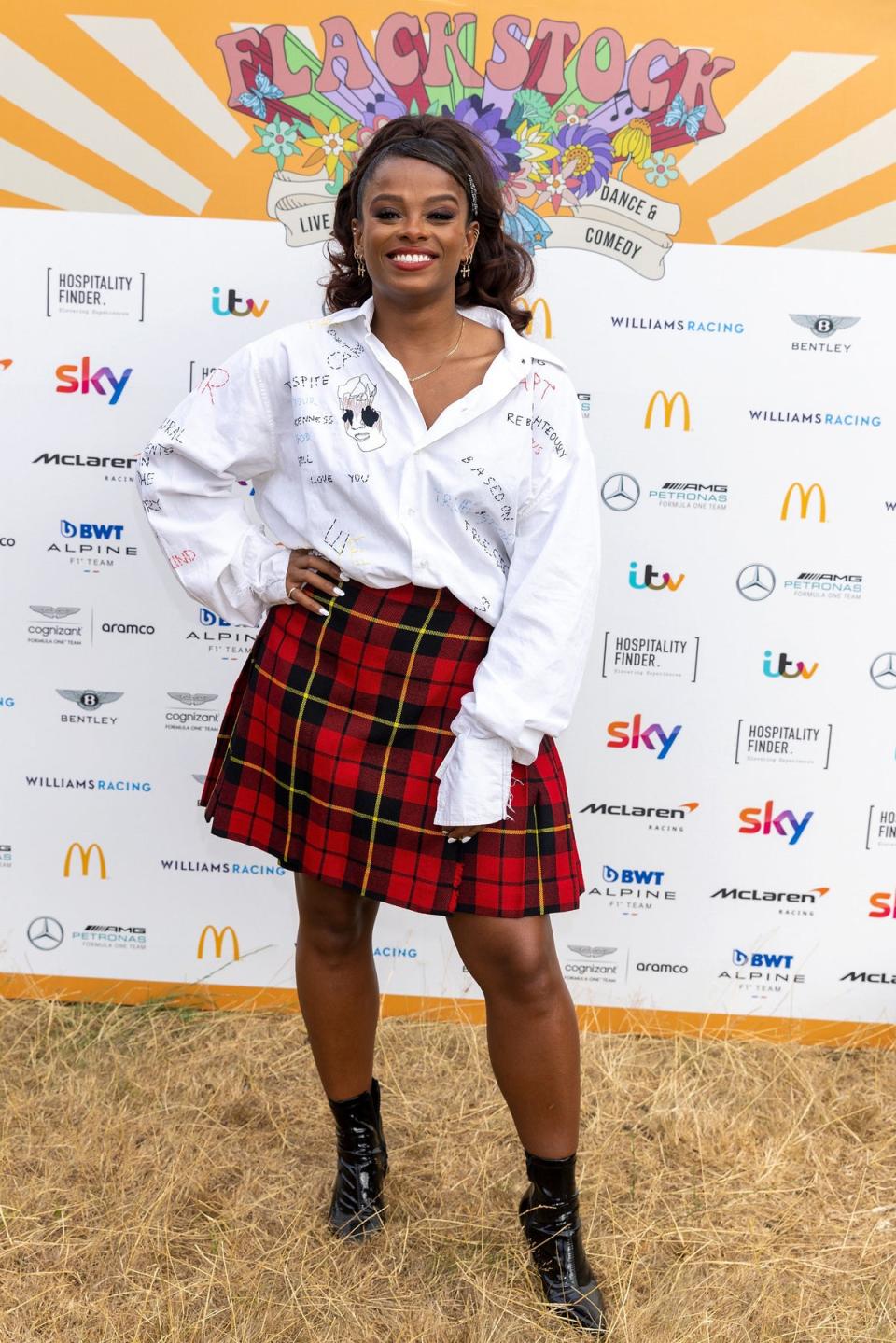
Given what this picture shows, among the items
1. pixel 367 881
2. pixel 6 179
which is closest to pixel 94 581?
pixel 6 179

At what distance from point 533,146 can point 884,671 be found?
1.37 meters

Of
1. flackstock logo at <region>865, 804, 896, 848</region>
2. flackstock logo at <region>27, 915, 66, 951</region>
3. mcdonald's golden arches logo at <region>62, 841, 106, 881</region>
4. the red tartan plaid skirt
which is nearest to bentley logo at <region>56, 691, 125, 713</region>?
mcdonald's golden arches logo at <region>62, 841, 106, 881</region>

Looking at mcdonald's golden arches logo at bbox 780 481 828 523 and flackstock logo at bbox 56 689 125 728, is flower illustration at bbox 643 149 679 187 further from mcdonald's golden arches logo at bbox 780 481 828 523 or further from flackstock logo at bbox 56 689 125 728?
flackstock logo at bbox 56 689 125 728

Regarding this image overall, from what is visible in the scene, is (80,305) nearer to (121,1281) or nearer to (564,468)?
(564,468)

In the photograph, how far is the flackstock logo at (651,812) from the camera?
2.66m

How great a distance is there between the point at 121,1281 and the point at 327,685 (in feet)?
3.49

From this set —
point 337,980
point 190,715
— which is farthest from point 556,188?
point 337,980

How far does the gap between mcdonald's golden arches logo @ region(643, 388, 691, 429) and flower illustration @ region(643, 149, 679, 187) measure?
1.41ft

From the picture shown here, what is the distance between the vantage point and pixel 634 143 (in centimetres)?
234

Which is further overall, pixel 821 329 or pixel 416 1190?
pixel 821 329

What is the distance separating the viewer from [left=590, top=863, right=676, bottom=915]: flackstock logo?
2.69 m

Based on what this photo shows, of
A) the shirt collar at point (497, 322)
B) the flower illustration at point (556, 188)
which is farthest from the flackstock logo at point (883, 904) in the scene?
the flower illustration at point (556, 188)

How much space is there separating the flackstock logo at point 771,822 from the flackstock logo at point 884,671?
0.34 metres

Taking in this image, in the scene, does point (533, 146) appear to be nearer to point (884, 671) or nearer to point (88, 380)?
point (88, 380)
